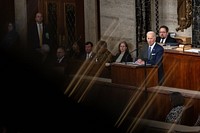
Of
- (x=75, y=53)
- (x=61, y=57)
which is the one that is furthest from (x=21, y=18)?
(x=61, y=57)

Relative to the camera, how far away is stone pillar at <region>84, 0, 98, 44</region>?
13.8 meters

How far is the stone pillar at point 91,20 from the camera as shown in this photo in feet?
45.3

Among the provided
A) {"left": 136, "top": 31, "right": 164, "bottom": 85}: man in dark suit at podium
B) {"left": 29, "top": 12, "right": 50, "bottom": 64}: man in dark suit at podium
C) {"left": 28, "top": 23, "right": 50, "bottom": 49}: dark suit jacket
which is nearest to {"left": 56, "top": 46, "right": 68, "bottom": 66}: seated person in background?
{"left": 29, "top": 12, "right": 50, "bottom": 64}: man in dark suit at podium

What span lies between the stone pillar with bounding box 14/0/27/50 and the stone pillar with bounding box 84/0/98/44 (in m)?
1.42

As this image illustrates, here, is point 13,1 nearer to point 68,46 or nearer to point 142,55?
point 68,46

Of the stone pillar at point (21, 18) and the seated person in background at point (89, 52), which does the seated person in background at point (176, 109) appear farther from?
the stone pillar at point (21, 18)

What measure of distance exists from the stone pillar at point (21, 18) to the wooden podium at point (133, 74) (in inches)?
178

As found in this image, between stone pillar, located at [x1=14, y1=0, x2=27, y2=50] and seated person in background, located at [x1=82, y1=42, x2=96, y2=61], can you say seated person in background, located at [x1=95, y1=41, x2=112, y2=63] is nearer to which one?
seated person in background, located at [x1=82, y1=42, x2=96, y2=61]

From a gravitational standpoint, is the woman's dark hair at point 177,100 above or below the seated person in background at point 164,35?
below

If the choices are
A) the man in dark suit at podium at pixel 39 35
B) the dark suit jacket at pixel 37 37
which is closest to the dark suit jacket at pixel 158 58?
the man in dark suit at podium at pixel 39 35

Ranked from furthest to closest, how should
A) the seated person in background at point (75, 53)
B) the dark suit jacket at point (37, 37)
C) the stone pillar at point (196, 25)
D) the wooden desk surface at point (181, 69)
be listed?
the dark suit jacket at point (37, 37) → the seated person in background at point (75, 53) → the stone pillar at point (196, 25) → the wooden desk surface at point (181, 69)

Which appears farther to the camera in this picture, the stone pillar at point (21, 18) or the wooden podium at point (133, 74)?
the stone pillar at point (21, 18)

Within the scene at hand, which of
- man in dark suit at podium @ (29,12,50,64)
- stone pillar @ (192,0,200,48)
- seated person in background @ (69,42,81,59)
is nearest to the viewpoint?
stone pillar @ (192,0,200,48)

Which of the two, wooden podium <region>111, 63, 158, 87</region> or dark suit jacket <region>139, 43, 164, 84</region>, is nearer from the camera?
wooden podium <region>111, 63, 158, 87</region>
